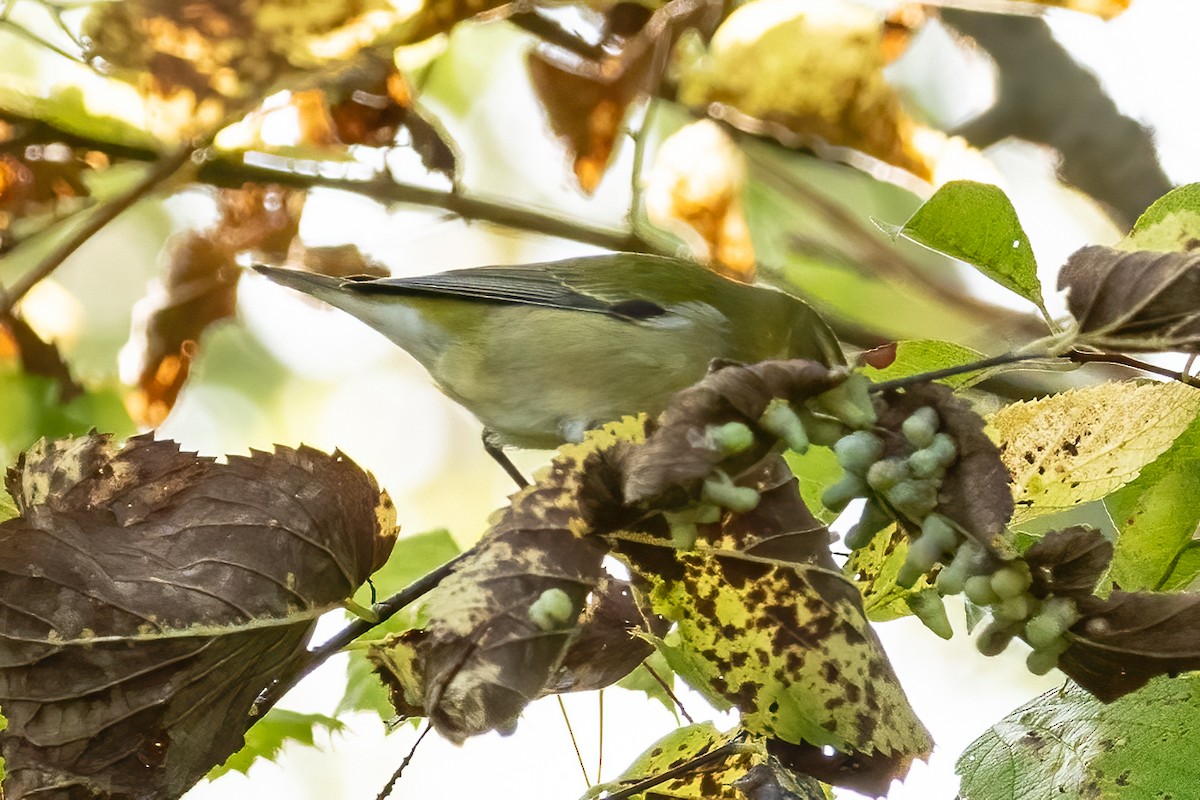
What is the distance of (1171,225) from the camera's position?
120 centimetres

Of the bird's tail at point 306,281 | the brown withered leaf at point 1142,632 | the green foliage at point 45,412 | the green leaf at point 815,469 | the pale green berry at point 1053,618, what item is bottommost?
the brown withered leaf at point 1142,632

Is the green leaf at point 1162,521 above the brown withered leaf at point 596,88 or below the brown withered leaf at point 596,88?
below

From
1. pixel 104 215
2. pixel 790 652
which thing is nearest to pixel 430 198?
pixel 104 215

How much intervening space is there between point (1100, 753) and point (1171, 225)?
2.05ft

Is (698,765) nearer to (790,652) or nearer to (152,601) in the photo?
(790,652)

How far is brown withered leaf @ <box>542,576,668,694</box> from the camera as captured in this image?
149 cm

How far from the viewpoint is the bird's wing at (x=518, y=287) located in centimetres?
292

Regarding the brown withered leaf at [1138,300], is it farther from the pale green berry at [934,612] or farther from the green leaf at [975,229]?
the pale green berry at [934,612]

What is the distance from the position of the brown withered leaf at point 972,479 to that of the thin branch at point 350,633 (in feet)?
1.69

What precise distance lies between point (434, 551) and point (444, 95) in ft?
6.63

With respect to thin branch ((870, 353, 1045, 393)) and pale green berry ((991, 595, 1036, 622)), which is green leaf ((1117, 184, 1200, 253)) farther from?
pale green berry ((991, 595, 1036, 622))

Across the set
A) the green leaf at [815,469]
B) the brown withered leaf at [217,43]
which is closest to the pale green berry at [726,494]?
the green leaf at [815,469]

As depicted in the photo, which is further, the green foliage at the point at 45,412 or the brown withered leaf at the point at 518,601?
the green foliage at the point at 45,412

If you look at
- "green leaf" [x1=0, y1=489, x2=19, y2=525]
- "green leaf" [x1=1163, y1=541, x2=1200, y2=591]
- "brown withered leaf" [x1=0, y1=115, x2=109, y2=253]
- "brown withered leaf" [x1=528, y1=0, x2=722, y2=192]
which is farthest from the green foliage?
"green leaf" [x1=1163, y1=541, x2=1200, y2=591]
